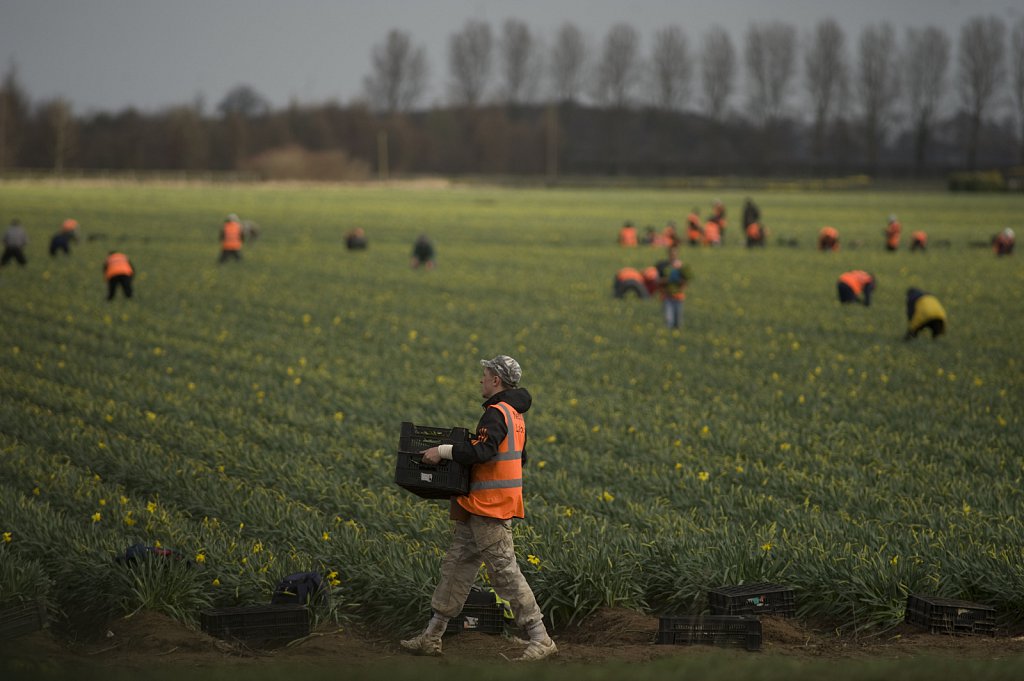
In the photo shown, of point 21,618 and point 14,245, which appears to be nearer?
point 21,618

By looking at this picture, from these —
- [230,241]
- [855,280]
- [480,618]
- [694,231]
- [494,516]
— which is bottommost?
[480,618]

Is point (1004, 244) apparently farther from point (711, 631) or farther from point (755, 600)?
point (711, 631)

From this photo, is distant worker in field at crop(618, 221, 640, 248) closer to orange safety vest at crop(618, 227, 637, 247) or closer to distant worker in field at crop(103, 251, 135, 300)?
orange safety vest at crop(618, 227, 637, 247)

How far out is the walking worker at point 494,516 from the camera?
256 inches

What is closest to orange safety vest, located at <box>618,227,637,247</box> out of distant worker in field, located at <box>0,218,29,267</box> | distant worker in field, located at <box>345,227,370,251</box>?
distant worker in field, located at <box>345,227,370,251</box>

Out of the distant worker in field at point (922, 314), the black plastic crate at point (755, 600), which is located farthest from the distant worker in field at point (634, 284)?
the black plastic crate at point (755, 600)

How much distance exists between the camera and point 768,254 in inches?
1510

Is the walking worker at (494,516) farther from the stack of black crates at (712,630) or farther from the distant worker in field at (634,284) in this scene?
the distant worker in field at (634,284)

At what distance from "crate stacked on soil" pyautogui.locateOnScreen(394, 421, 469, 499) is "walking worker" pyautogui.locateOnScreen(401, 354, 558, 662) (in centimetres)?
7

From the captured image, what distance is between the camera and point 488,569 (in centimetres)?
661

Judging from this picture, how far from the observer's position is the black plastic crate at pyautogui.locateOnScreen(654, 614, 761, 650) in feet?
21.9

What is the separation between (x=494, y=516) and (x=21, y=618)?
9.29 ft

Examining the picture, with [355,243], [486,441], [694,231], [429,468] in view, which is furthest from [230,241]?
[486,441]

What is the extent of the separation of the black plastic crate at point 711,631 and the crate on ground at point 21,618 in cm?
364
